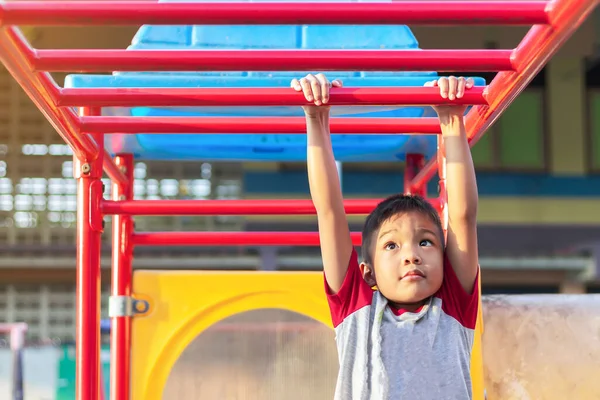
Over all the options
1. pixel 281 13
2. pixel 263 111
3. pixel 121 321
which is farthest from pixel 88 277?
pixel 281 13

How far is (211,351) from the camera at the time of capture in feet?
5.00

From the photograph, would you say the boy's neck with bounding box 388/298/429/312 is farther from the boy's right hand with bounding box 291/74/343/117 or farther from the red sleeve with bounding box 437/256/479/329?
the boy's right hand with bounding box 291/74/343/117

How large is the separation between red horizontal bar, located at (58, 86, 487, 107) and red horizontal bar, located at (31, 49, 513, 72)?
7 cm

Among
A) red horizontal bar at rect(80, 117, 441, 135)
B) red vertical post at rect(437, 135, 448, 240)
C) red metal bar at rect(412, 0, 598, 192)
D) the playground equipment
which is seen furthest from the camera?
the playground equipment

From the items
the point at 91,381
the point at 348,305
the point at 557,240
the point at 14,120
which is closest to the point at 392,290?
the point at 348,305

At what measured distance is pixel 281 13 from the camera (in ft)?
2.41

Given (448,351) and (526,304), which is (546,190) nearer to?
(526,304)

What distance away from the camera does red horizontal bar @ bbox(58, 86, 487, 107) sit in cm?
92

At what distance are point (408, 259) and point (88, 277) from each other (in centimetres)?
57

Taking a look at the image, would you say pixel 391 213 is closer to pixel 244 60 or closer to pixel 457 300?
pixel 457 300

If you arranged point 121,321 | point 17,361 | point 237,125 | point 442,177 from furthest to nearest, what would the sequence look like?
point 17,361
point 121,321
point 442,177
point 237,125

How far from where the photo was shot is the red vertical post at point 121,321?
1484 mm

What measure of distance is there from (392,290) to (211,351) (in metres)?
0.69

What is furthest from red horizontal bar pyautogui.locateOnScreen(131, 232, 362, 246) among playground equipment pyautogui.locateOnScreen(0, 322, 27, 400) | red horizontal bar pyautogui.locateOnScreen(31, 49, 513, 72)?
playground equipment pyautogui.locateOnScreen(0, 322, 27, 400)
